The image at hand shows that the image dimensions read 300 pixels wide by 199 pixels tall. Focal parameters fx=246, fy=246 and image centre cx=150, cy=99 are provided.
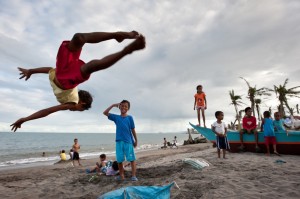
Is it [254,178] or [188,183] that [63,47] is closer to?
[188,183]

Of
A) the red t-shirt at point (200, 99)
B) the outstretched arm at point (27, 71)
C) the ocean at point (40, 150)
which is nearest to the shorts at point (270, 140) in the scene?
the red t-shirt at point (200, 99)

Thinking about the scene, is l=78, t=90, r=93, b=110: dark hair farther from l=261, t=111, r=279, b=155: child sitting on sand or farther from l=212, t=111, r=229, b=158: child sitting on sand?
l=261, t=111, r=279, b=155: child sitting on sand

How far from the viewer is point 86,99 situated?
374cm

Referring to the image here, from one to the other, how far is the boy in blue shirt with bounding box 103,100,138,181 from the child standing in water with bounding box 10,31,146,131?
2.38 meters

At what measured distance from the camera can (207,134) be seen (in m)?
11.7

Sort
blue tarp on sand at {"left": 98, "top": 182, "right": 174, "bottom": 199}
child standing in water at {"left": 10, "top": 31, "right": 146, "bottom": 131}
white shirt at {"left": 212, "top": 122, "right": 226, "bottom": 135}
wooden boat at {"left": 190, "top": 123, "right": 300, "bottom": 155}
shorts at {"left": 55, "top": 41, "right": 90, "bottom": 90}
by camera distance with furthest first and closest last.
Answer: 1. wooden boat at {"left": 190, "top": 123, "right": 300, "bottom": 155}
2. white shirt at {"left": 212, "top": 122, "right": 226, "bottom": 135}
3. blue tarp on sand at {"left": 98, "top": 182, "right": 174, "bottom": 199}
4. shorts at {"left": 55, "top": 41, "right": 90, "bottom": 90}
5. child standing in water at {"left": 10, "top": 31, "right": 146, "bottom": 131}

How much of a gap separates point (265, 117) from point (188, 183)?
547 centimetres

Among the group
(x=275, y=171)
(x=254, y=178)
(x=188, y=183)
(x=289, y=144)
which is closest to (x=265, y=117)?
(x=289, y=144)

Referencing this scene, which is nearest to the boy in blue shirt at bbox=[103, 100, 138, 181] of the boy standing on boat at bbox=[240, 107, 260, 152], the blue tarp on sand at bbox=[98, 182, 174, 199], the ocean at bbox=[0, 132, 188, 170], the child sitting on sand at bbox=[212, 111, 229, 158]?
the blue tarp on sand at bbox=[98, 182, 174, 199]

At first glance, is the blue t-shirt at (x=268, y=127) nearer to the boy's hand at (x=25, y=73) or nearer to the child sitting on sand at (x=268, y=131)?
the child sitting on sand at (x=268, y=131)

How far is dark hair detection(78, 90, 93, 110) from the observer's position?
3.71 m

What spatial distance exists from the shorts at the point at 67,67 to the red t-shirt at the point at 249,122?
8074 mm

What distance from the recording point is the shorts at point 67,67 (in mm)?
3061

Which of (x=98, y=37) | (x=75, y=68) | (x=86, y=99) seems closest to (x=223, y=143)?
(x=86, y=99)
